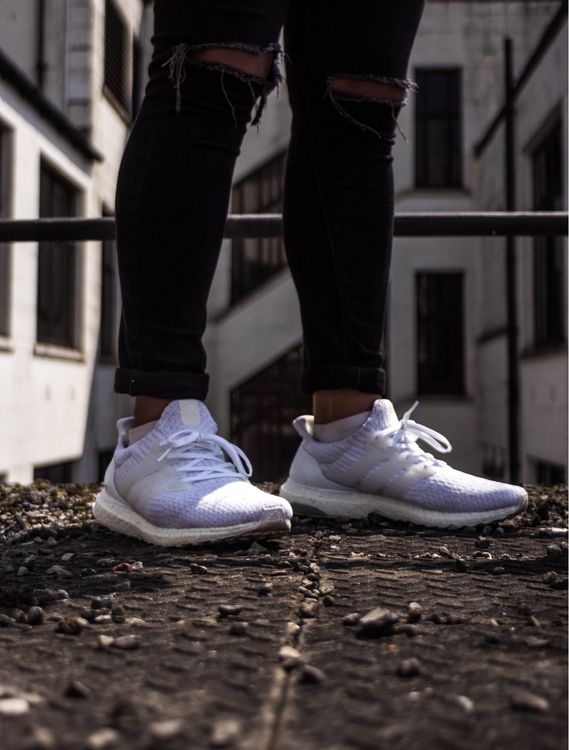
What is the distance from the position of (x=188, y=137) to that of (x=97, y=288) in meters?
8.54

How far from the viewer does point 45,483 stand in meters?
2.18

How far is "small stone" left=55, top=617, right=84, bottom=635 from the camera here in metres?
0.87

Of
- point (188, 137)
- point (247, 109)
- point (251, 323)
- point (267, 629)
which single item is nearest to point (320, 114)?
point (247, 109)

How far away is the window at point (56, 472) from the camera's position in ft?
25.7

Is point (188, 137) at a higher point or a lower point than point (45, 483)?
higher

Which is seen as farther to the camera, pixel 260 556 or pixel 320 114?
pixel 320 114

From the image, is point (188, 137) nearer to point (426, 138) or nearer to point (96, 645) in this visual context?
point (96, 645)

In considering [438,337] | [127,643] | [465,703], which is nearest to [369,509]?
[127,643]

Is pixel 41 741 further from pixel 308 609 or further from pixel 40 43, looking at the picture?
pixel 40 43

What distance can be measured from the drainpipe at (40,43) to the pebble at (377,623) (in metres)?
8.70

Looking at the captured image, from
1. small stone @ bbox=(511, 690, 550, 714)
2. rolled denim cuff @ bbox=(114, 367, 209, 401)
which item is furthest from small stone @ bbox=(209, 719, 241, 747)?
rolled denim cuff @ bbox=(114, 367, 209, 401)

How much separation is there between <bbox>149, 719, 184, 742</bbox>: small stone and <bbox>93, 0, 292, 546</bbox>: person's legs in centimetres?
60

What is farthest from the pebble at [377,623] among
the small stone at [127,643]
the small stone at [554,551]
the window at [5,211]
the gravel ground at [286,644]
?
the window at [5,211]

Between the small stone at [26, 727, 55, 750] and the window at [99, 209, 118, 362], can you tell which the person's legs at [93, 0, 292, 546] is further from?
the window at [99, 209, 118, 362]
